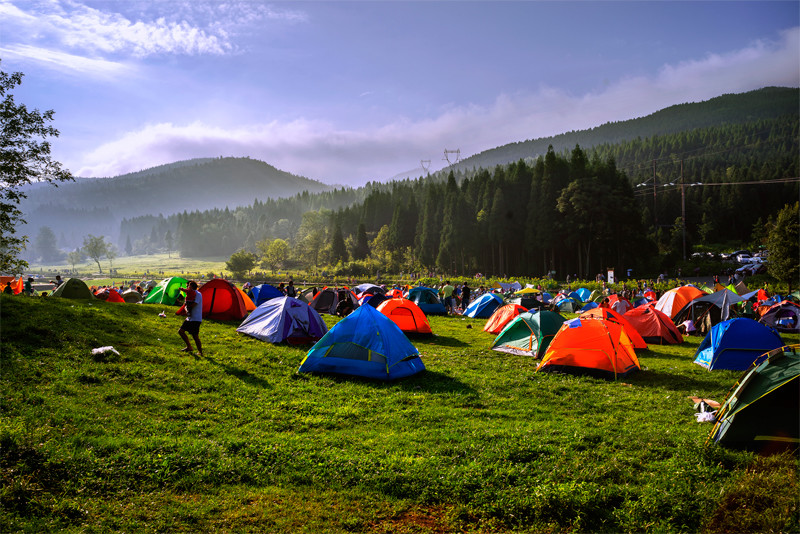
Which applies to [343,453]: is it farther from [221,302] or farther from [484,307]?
[484,307]

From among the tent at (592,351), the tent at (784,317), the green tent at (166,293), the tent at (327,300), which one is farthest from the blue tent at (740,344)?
the green tent at (166,293)

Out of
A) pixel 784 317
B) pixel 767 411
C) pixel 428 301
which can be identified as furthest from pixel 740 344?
pixel 428 301

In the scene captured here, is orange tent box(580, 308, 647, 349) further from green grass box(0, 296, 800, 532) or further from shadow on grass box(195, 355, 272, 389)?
shadow on grass box(195, 355, 272, 389)

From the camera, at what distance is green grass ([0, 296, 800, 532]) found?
467 centimetres

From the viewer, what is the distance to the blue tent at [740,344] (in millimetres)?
11570

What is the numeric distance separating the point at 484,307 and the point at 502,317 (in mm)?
5920

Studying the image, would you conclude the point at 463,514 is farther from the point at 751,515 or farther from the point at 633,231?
the point at 633,231

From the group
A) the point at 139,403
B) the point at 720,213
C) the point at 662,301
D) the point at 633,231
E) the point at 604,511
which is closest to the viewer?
the point at 604,511

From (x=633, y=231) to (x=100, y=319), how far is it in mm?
53906

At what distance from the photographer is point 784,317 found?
1898cm

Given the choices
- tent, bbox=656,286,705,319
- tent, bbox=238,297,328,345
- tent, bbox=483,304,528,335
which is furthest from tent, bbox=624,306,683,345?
tent, bbox=238,297,328,345

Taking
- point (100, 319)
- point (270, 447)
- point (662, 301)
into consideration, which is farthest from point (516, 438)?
point (662, 301)

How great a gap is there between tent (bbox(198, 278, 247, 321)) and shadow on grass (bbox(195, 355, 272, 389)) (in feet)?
20.9

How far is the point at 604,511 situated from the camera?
15.9 ft
